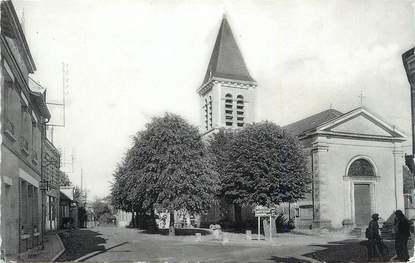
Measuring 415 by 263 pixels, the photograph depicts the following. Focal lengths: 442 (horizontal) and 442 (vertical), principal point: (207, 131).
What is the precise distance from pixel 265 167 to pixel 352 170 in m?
10.3

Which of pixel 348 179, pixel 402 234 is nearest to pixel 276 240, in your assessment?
pixel 348 179

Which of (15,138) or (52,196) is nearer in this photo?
(15,138)

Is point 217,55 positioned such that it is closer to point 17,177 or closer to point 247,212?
point 247,212

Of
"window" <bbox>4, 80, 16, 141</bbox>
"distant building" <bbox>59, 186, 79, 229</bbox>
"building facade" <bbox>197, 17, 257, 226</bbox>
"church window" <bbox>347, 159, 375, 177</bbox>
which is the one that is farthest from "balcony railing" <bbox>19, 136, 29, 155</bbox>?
"distant building" <bbox>59, 186, 79, 229</bbox>

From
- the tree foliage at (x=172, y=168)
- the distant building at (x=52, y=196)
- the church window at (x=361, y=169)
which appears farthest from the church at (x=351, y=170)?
the distant building at (x=52, y=196)

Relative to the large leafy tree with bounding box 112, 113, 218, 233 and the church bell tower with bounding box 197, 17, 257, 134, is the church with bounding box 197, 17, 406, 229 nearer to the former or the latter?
the large leafy tree with bounding box 112, 113, 218, 233

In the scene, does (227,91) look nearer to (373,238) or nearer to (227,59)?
(227,59)

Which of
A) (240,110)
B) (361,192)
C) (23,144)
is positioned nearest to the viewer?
(23,144)

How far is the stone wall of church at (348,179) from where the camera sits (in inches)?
1335

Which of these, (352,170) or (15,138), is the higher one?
(15,138)

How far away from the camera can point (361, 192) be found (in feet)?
115

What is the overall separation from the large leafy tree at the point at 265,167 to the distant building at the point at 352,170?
174 inches

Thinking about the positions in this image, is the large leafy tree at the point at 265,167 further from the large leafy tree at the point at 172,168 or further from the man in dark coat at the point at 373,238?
the man in dark coat at the point at 373,238

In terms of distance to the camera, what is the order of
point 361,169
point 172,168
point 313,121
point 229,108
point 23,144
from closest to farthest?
point 23,144 → point 172,168 → point 361,169 → point 313,121 → point 229,108
